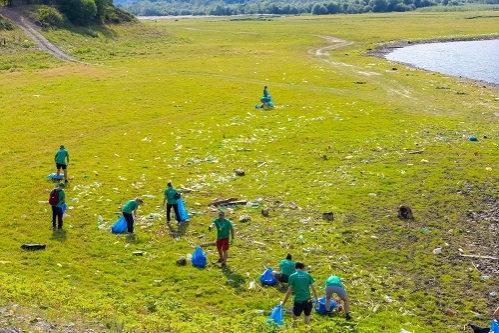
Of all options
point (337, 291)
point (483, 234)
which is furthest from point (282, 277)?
point (483, 234)

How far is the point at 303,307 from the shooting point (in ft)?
53.9

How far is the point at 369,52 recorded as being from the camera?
8912cm

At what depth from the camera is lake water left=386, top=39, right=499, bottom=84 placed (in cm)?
7019

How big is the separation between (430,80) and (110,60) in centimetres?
3768

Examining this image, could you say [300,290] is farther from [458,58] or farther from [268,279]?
[458,58]

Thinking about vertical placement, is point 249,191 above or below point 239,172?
below

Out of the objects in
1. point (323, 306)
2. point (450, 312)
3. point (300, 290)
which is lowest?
point (450, 312)

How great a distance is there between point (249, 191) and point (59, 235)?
335 inches

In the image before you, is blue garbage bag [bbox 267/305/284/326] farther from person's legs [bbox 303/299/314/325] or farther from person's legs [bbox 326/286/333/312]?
person's legs [bbox 326/286/333/312]

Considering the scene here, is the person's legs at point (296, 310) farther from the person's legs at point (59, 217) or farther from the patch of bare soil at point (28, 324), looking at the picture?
the person's legs at point (59, 217)

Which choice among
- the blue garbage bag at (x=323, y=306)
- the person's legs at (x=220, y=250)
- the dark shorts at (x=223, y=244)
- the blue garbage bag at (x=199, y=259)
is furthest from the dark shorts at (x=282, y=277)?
the blue garbage bag at (x=199, y=259)

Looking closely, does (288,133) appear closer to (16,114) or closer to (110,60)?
(16,114)

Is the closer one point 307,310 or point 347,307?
point 307,310

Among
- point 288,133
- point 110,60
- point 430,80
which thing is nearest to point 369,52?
point 430,80
